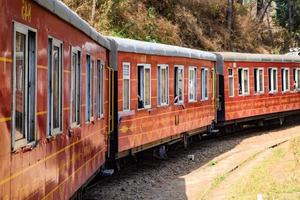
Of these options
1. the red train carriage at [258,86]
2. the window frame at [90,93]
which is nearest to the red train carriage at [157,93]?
the red train carriage at [258,86]

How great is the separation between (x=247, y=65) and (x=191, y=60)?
5522 millimetres

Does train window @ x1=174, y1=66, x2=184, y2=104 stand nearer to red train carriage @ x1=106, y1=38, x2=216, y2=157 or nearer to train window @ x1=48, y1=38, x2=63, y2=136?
red train carriage @ x1=106, y1=38, x2=216, y2=157

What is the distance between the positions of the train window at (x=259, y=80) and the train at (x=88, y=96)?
0.04m

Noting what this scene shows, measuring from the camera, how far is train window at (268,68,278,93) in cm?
2548

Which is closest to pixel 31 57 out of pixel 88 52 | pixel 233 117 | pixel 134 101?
pixel 88 52

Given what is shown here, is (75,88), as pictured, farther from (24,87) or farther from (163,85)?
(163,85)

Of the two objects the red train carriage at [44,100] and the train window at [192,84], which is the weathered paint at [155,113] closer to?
the train window at [192,84]

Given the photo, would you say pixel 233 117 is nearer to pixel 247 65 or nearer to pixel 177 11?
pixel 247 65

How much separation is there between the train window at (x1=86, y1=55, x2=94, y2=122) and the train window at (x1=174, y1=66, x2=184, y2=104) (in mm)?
7466

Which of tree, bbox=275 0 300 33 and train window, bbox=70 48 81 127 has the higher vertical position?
tree, bbox=275 0 300 33

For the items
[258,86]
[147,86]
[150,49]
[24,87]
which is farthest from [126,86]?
[258,86]

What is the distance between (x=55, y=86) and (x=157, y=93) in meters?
9.19

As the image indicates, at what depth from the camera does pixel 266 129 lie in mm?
27188

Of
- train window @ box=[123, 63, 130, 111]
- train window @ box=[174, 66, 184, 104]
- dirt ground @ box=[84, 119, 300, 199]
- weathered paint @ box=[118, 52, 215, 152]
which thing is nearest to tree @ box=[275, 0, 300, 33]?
dirt ground @ box=[84, 119, 300, 199]
